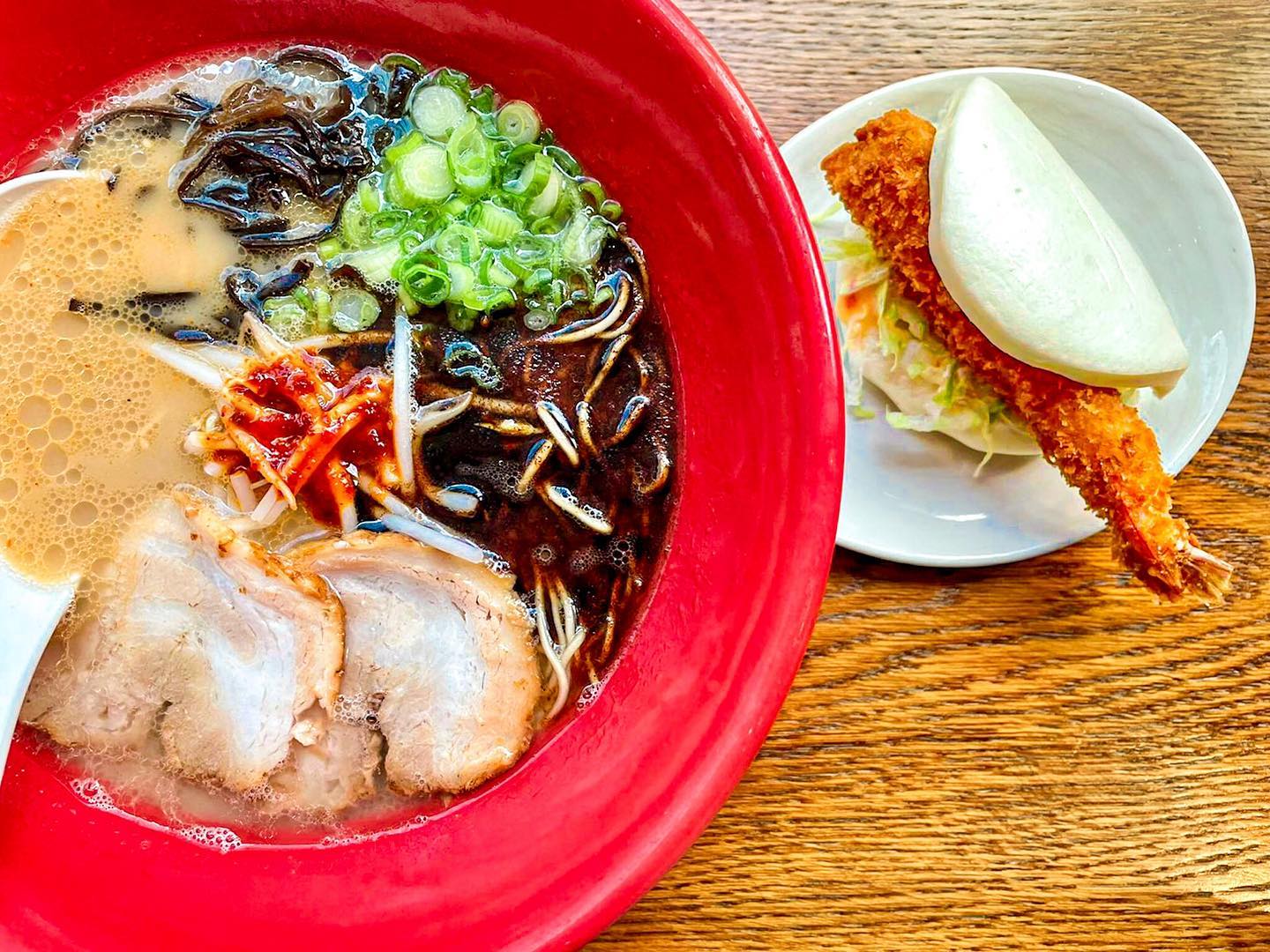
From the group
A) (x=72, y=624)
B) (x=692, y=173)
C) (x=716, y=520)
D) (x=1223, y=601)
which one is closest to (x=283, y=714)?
(x=72, y=624)

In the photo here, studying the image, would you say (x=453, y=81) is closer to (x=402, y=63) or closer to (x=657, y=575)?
(x=402, y=63)

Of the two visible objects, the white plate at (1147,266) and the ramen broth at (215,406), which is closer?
the ramen broth at (215,406)

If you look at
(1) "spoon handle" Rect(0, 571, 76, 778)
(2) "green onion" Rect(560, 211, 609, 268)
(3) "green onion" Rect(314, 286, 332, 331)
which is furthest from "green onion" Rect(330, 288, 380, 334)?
(1) "spoon handle" Rect(0, 571, 76, 778)

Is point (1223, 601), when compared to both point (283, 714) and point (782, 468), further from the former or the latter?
point (283, 714)

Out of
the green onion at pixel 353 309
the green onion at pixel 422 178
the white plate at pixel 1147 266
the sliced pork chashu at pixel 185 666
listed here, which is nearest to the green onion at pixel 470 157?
the green onion at pixel 422 178

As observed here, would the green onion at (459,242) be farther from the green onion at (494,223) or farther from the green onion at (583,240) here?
the green onion at (583,240)

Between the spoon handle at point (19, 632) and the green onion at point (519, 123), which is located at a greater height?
the green onion at point (519, 123)
